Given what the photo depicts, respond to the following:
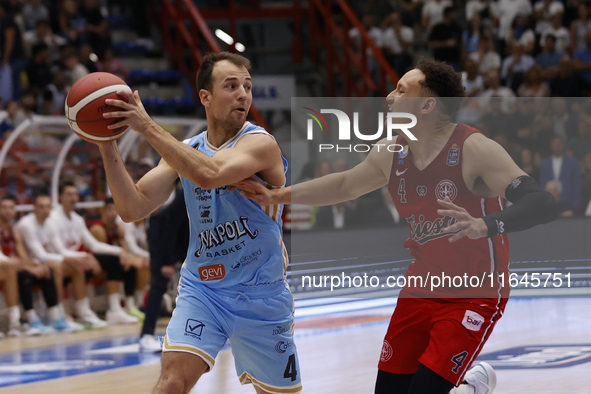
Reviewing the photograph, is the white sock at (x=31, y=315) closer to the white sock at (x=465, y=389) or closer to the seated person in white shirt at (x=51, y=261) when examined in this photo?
the seated person in white shirt at (x=51, y=261)

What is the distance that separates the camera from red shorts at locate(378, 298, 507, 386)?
155 inches

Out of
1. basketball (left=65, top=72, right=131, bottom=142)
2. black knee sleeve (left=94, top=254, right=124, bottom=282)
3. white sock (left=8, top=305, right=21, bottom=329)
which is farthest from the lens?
black knee sleeve (left=94, top=254, right=124, bottom=282)

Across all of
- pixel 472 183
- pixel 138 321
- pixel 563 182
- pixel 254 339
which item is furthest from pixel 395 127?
pixel 138 321

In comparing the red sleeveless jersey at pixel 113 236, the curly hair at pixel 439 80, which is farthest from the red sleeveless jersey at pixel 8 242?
the curly hair at pixel 439 80

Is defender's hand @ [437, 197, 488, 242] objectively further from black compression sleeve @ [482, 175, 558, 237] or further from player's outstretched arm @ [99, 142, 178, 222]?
player's outstretched arm @ [99, 142, 178, 222]

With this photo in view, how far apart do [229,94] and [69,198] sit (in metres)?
6.48

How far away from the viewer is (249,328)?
13.6 ft

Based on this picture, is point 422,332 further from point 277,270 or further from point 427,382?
point 277,270

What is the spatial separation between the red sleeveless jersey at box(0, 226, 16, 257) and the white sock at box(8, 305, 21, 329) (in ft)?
2.23

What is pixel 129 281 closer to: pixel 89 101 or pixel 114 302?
pixel 114 302

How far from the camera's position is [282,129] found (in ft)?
50.9

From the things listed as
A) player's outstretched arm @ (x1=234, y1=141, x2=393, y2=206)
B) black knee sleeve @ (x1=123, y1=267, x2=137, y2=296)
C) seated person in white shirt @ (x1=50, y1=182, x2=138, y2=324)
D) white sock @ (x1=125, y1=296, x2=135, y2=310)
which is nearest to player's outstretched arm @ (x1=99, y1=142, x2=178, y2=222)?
player's outstretched arm @ (x1=234, y1=141, x2=393, y2=206)

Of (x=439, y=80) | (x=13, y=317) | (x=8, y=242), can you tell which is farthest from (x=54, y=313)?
(x=439, y=80)

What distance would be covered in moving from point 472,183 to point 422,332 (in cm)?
81
